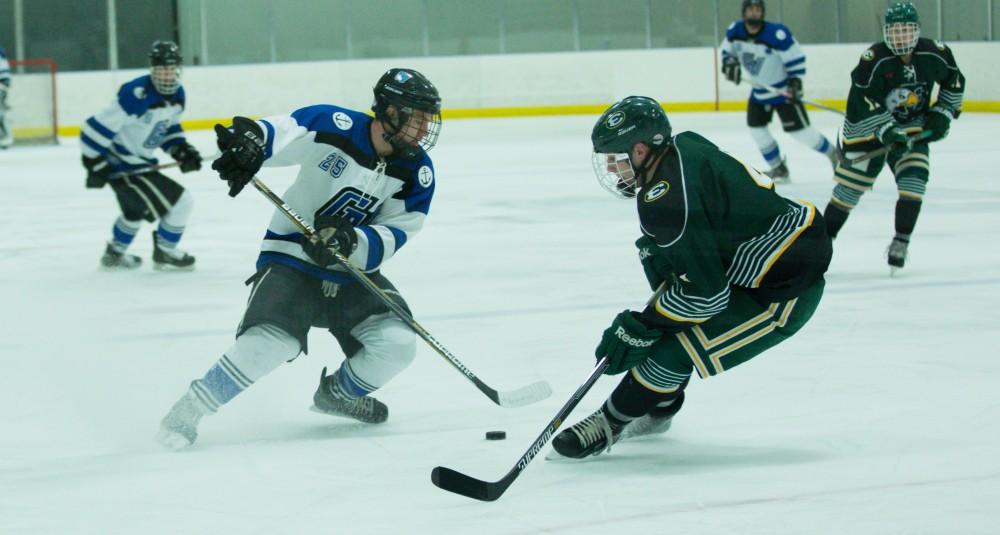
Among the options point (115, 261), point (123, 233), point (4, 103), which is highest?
point (4, 103)

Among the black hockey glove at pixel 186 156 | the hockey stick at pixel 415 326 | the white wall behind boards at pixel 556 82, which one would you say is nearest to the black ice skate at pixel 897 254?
the hockey stick at pixel 415 326

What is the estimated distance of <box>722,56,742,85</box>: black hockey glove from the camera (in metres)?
7.49

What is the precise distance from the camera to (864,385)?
282 cm

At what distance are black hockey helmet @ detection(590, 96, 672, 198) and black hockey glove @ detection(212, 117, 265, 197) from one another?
0.60m

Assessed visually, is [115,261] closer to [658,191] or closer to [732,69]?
[658,191]

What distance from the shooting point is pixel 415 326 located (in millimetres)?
2549

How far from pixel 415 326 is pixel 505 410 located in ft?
0.89

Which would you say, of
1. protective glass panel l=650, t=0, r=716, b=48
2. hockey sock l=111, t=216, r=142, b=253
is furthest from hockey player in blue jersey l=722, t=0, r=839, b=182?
hockey sock l=111, t=216, r=142, b=253

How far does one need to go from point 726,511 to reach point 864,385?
0.95 m

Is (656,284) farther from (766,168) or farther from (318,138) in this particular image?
(766,168)

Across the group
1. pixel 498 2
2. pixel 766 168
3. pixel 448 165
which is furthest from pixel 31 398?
pixel 498 2

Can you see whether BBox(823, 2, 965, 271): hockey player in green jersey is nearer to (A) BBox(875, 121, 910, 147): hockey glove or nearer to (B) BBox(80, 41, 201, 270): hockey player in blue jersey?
(A) BBox(875, 121, 910, 147): hockey glove

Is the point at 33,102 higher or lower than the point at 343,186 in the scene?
lower

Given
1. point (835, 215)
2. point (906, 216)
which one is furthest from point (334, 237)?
point (835, 215)
